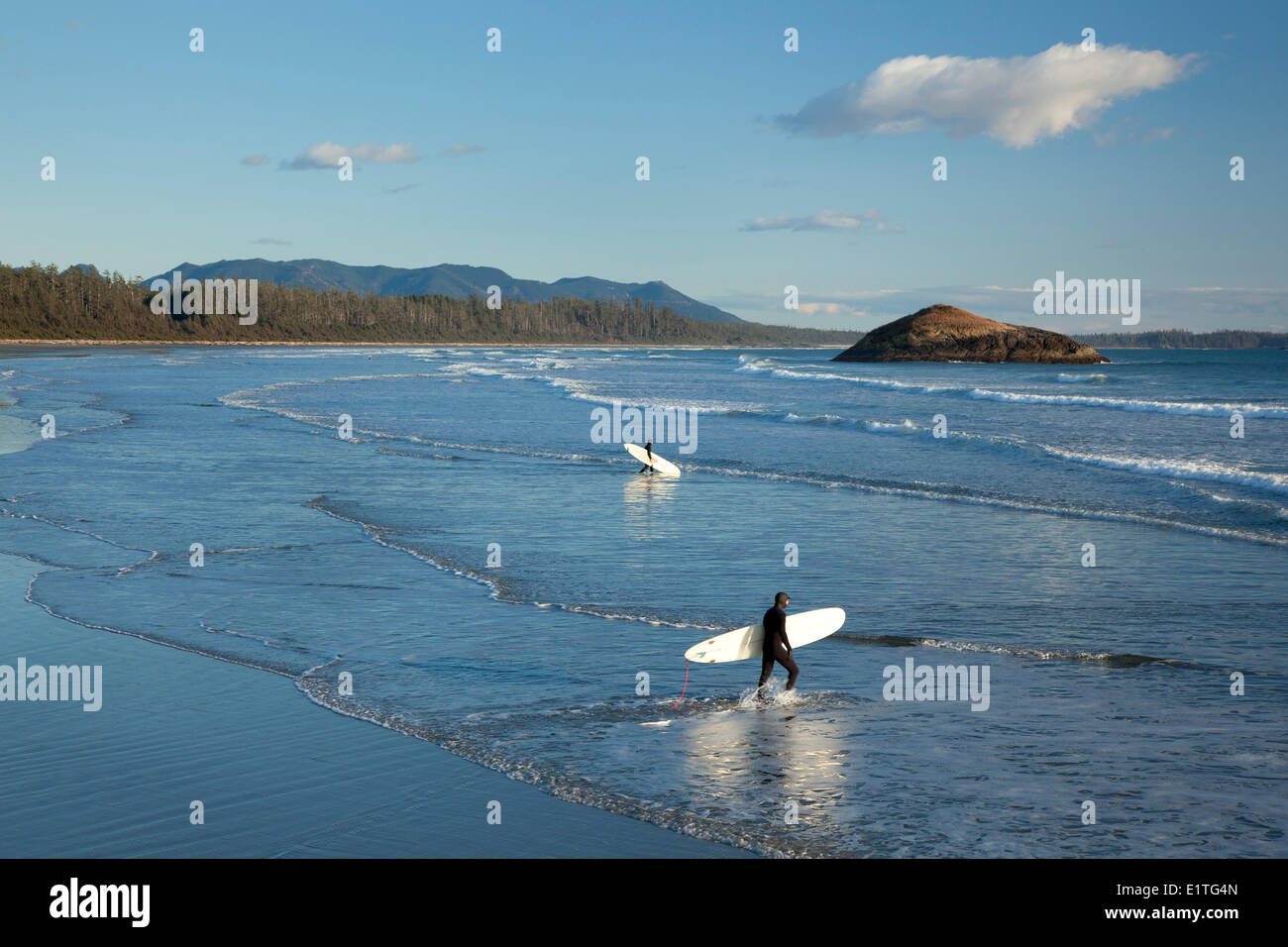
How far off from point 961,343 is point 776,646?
167 metres

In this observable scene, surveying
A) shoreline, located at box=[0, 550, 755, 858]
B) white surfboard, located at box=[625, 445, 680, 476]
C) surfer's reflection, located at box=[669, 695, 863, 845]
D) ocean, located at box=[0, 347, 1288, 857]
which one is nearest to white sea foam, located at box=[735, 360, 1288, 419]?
ocean, located at box=[0, 347, 1288, 857]

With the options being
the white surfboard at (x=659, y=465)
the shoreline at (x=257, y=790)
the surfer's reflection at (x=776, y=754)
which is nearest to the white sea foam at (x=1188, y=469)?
the white surfboard at (x=659, y=465)

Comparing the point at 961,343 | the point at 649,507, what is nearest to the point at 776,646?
the point at 649,507

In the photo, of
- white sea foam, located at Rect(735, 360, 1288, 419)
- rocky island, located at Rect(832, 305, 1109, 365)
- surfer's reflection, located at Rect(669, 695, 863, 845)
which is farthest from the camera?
rocky island, located at Rect(832, 305, 1109, 365)

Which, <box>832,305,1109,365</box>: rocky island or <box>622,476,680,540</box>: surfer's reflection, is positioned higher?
<box>832,305,1109,365</box>: rocky island

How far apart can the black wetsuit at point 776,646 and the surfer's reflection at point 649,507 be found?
9108 millimetres

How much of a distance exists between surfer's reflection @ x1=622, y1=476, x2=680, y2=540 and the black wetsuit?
29.9 feet

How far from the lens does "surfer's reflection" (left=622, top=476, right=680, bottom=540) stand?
20.8 m

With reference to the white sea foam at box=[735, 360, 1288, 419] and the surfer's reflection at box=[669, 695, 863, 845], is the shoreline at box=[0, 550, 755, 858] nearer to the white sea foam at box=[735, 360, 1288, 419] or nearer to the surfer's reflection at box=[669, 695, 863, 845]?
the surfer's reflection at box=[669, 695, 863, 845]

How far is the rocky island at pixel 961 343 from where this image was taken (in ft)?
517

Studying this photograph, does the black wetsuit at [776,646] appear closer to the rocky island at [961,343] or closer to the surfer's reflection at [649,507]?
the surfer's reflection at [649,507]
